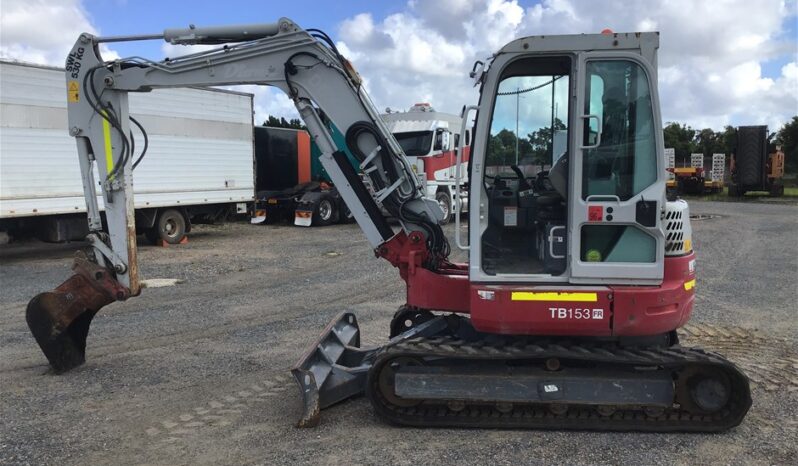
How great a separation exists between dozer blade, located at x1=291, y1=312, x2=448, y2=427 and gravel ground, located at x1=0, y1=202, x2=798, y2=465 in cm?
14

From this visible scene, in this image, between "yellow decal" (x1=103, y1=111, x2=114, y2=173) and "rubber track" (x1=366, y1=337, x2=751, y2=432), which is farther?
"yellow decal" (x1=103, y1=111, x2=114, y2=173)

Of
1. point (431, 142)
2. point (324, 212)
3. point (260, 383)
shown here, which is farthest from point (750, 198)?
point (260, 383)

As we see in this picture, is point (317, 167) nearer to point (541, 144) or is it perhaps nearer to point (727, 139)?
point (541, 144)

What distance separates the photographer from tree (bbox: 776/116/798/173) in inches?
2021

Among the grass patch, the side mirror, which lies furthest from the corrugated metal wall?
the grass patch

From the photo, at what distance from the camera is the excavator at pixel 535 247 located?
4297 millimetres

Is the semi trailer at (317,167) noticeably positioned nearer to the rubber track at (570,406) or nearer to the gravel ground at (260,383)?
the gravel ground at (260,383)

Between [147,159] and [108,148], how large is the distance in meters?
9.45

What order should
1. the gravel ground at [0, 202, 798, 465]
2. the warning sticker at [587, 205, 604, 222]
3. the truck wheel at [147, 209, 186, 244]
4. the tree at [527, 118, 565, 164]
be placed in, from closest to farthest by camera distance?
the gravel ground at [0, 202, 798, 465], the warning sticker at [587, 205, 604, 222], the tree at [527, 118, 565, 164], the truck wheel at [147, 209, 186, 244]

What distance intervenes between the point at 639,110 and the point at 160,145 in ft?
41.7

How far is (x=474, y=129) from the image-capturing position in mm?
4527

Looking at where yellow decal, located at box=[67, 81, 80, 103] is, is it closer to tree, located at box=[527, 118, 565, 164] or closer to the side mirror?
tree, located at box=[527, 118, 565, 164]

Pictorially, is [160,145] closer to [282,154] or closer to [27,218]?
[27,218]

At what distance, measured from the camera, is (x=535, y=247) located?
15.6 feet
